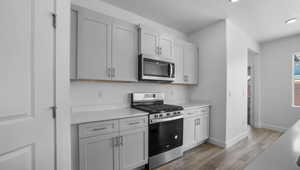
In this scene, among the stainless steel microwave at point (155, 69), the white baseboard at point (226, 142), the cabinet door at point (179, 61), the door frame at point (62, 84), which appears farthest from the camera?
the cabinet door at point (179, 61)

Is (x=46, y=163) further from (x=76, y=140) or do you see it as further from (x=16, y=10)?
(x=16, y=10)

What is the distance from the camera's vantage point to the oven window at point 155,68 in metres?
2.34

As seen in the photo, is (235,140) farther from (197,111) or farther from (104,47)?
(104,47)

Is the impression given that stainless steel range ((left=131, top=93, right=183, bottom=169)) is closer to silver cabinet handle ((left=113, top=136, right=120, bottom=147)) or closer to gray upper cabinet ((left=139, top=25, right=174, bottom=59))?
silver cabinet handle ((left=113, top=136, right=120, bottom=147))

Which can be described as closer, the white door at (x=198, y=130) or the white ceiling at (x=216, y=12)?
the white ceiling at (x=216, y=12)

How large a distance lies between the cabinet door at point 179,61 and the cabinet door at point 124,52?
1.01 m

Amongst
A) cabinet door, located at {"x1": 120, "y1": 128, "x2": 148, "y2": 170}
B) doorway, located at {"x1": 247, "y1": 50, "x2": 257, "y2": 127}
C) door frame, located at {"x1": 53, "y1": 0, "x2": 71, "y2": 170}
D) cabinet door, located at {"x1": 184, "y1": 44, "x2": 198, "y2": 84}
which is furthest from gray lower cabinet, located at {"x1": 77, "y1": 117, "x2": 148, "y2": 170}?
doorway, located at {"x1": 247, "y1": 50, "x2": 257, "y2": 127}

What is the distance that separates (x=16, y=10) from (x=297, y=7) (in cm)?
380

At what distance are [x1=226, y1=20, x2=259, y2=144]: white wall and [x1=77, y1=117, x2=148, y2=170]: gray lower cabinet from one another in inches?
79.0

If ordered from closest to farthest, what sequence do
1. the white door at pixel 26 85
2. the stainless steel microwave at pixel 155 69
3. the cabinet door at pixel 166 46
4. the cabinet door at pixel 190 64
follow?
the white door at pixel 26 85 < the stainless steel microwave at pixel 155 69 < the cabinet door at pixel 166 46 < the cabinet door at pixel 190 64

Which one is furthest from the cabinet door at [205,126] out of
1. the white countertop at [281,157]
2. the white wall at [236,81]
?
the white countertop at [281,157]

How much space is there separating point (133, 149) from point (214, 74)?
7.60 ft

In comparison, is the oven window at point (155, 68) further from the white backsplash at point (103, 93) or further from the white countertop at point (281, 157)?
the white countertop at point (281, 157)

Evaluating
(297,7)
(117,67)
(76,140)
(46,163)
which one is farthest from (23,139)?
(297,7)
